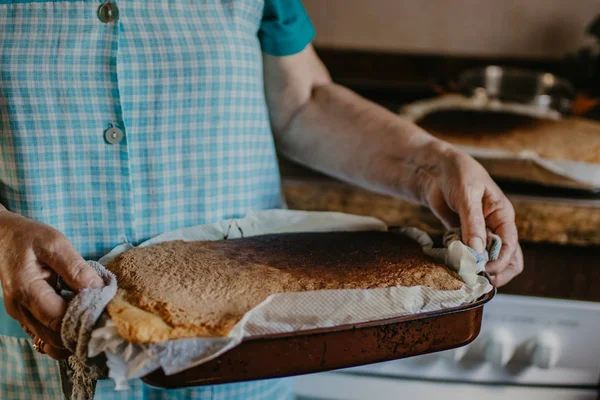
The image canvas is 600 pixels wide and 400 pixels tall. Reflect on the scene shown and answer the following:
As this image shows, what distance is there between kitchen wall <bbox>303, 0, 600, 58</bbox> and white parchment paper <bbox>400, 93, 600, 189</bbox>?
0.27 meters

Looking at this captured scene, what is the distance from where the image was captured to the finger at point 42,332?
514 millimetres

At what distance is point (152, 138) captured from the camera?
0.67 meters

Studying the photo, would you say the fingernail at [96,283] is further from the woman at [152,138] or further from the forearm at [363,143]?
the forearm at [363,143]

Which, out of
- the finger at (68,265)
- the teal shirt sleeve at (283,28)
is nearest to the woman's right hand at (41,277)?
the finger at (68,265)

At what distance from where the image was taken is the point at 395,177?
780mm

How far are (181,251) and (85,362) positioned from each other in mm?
173

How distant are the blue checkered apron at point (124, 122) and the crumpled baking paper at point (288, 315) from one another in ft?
0.21

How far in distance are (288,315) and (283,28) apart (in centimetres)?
40

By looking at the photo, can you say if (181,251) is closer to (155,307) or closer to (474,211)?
(155,307)

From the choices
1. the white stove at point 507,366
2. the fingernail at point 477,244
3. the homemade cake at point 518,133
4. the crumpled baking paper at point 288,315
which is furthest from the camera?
the homemade cake at point 518,133

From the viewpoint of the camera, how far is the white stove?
867mm

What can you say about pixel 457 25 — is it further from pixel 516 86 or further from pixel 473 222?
pixel 473 222

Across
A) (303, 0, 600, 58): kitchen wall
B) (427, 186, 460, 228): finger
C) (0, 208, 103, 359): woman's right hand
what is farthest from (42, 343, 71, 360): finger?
(303, 0, 600, 58): kitchen wall

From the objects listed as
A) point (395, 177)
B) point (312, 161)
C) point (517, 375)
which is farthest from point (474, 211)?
point (517, 375)
